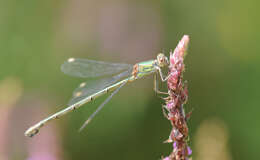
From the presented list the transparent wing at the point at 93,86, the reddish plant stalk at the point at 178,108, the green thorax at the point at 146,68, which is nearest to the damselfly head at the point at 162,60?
the green thorax at the point at 146,68

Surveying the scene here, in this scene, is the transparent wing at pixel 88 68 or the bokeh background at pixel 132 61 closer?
the transparent wing at pixel 88 68

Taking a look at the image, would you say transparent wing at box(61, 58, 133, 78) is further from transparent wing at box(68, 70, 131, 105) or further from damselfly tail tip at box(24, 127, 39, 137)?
damselfly tail tip at box(24, 127, 39, 137)

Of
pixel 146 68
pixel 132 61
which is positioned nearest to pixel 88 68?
pixel 146 68

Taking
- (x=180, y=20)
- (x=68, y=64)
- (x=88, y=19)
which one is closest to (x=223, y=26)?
(x=180, y=20)

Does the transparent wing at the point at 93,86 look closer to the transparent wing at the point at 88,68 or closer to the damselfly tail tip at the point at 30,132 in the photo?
the transparent wing at the point at 88,68

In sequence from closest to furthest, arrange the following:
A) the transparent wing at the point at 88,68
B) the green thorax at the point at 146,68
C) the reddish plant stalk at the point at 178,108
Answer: the reddish plant stalk at the point at 178,108
the green thorax at the point at 146,68
the transparent wing at the point at 88,68

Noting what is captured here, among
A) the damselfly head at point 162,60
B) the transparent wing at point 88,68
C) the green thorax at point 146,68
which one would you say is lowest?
the damselfly head at point 162,60
